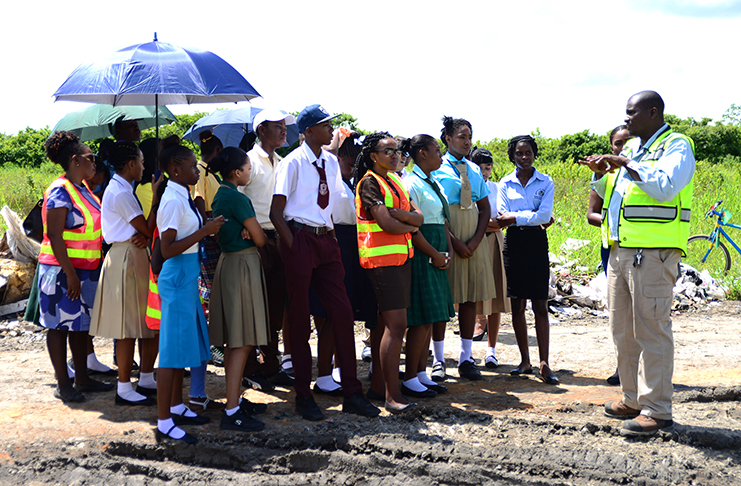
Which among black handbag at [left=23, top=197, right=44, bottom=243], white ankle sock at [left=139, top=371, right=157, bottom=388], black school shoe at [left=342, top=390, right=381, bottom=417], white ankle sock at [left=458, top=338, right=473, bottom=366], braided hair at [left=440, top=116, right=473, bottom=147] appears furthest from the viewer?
white ankle sock at [left=458, top=338, right=473, bottom=366]

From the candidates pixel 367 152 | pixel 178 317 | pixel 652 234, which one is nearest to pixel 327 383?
pixel 178 317

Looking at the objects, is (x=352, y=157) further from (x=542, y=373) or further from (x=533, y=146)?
(x=542, y=373)

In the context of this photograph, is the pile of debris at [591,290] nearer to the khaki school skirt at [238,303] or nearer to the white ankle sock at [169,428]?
the khaki school skirt at [238,303]

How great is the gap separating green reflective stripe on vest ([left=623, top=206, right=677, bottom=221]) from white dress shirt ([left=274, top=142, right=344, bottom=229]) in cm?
205

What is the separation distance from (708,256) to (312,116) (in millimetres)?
8514

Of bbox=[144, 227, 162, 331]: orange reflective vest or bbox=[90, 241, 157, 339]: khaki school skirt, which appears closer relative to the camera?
bbox=[144, 227, 162, 331]: orange reflective vest

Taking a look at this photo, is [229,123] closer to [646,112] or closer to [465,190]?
[465,190]

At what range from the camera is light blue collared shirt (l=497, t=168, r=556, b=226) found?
17.2 ft

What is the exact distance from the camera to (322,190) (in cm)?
429

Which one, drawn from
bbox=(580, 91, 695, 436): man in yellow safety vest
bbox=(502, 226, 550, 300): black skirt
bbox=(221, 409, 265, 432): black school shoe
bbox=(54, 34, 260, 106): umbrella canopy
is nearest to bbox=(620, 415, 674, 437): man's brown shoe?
bbox=(580, 91, 695, 436): man in yellow safety vest

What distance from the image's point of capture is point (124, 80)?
457 centimetres

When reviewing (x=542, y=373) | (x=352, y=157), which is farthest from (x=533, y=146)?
(x=542, y=373)

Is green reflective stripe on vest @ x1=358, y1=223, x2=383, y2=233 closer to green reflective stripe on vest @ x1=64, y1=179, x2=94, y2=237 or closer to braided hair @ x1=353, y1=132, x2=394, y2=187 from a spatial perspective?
braided hair @ x1=353, y1=132, x2=394, y2=187

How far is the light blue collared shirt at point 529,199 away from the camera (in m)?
5.24
